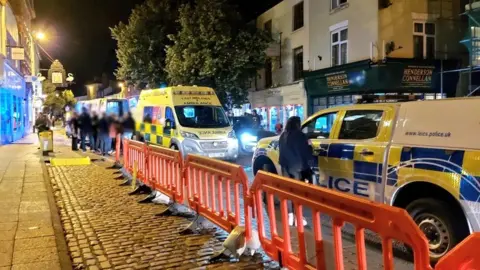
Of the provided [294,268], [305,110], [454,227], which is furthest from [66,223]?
[305,110]

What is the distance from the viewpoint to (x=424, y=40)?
17047 mm

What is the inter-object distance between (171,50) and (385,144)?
18216mm

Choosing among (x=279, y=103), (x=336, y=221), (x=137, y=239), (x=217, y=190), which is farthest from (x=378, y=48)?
(x=336, y=221)

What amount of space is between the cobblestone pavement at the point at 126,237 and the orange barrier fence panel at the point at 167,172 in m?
0.40

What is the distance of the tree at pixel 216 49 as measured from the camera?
21.3 meters

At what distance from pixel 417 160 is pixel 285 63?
18.2m

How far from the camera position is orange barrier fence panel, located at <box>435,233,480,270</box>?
92.7 inches

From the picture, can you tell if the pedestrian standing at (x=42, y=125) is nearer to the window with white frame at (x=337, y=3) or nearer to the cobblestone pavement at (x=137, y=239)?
the cobblestone pavement at (x=137, y=239)

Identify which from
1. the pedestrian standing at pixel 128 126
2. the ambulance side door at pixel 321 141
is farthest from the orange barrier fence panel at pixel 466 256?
the pedestrian standing at pixel 128 126

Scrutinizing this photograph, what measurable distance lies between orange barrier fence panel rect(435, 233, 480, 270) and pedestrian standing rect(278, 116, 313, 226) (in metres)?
4.29

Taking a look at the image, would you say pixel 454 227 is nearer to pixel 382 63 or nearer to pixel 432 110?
pixel 432 110

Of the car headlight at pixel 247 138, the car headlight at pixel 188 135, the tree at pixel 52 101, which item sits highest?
the tree at pixel 52 101

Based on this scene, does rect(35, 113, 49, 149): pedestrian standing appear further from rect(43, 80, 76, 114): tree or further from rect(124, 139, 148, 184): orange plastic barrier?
rect(43, 80, 76, 114): tree

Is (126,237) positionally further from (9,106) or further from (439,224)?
(9,106)
